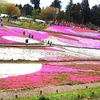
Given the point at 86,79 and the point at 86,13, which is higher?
the point at 86,13

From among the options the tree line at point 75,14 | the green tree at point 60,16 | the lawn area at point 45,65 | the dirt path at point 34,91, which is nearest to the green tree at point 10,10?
the tree line at point 75,14

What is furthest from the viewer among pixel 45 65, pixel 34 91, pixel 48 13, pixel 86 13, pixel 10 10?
pixel 86 13

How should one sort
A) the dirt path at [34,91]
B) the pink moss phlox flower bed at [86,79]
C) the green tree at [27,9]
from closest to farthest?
1. the dirt path at [34,91]
2. the pink moss phlox flower bed at [86,79]
3. the green tree at [27,9]

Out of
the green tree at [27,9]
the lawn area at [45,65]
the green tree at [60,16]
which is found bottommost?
the lawn area at [45,65]

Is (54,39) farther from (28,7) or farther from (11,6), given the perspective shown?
(28,7)

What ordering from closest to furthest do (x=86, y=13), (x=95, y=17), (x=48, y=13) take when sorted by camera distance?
1. (x=48, y=13)
2. (x=95, y=17)
3. (x=86, y=13)

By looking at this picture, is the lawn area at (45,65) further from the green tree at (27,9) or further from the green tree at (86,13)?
the green tree at (27,9)

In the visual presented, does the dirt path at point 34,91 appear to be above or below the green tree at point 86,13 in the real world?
below

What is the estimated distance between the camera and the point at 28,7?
559 feet

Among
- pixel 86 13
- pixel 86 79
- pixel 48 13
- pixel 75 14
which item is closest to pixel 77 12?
pixel 75 14

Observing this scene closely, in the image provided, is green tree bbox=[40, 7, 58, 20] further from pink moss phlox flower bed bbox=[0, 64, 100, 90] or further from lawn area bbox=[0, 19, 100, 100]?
pink moss phlox flower bed bbox=[0, 64, 100, 90]

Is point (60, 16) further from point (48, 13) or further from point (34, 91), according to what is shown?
point (34, 91)

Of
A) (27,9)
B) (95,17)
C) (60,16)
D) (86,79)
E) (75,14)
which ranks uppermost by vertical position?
(27,9)

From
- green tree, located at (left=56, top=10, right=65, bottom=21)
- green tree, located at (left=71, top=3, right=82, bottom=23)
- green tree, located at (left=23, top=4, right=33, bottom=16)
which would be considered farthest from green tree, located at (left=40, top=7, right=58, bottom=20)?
green tree, located at (left=23, top=4, right=33, bottom=16)
